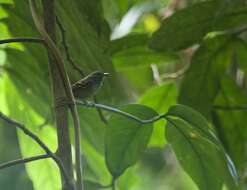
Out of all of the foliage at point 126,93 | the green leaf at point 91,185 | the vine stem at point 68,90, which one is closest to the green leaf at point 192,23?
the foliage at point 126,93

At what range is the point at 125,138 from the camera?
2.59ft

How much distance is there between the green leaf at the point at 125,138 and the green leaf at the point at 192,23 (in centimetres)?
21

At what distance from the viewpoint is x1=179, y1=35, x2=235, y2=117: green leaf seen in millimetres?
A: 1050

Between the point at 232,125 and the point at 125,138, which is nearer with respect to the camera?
the point at 125,138

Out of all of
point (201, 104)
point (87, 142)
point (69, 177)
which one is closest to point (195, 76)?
point (201, 104)

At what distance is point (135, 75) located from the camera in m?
1.55

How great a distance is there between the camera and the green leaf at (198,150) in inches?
30.1

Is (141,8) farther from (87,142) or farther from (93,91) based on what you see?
(93,91)

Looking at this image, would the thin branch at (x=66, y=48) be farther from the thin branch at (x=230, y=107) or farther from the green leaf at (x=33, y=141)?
the thin branch at (x=230, y=107)

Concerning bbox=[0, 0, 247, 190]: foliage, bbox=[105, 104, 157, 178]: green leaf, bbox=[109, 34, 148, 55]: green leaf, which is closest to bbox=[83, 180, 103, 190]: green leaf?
bbox=[0, 0, 247, 190]: foliage

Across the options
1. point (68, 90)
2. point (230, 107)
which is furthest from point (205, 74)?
point (68, 90)

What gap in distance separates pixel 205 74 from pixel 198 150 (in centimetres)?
28

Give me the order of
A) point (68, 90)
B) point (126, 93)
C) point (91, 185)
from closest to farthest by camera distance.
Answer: point (68, 90) < point (91, 185) < point (126, 93)

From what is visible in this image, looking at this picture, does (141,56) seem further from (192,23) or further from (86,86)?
(86,86)
